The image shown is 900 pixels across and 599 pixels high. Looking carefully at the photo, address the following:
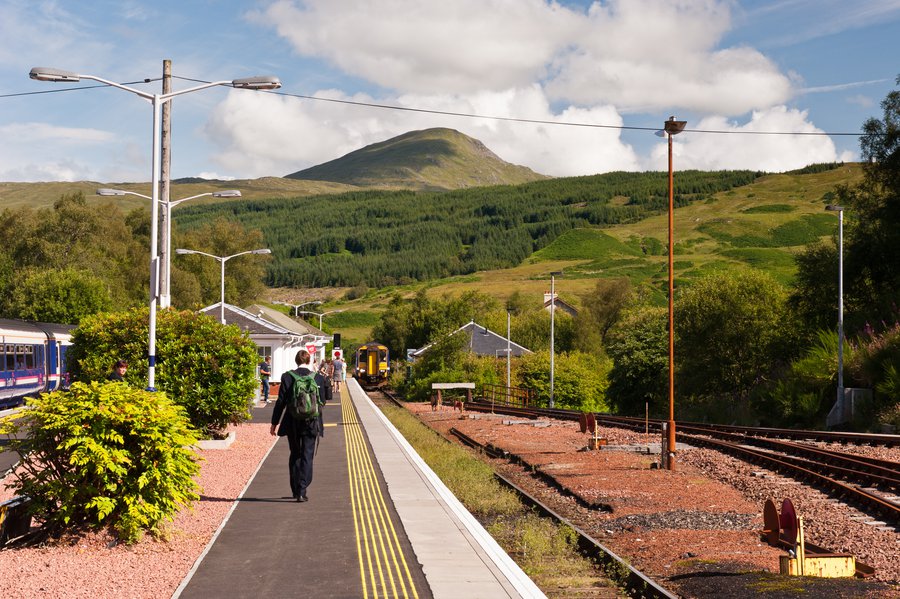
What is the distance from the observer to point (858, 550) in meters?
12.0

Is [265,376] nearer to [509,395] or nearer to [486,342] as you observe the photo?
[509,395]

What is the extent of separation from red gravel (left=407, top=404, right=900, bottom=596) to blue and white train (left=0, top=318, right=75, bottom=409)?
17.5 meters

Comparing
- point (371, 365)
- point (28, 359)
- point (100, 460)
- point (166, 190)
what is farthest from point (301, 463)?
point (371, 365)

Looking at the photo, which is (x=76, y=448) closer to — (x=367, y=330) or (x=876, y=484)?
(x=876, y=484)

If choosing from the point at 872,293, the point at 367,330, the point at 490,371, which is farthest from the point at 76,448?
the point at 367,330

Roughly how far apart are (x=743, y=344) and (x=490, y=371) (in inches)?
710

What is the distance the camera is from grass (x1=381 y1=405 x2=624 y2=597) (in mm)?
10875

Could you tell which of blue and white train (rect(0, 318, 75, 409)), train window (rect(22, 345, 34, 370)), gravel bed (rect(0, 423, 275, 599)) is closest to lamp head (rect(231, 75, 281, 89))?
gravel bed (rect(0, 423, 275, 599))

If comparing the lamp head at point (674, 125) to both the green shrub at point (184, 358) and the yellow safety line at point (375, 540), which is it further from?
the green shrub at point (184, 358)

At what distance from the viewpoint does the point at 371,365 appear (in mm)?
83250

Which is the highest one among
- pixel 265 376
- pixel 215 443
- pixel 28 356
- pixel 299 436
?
pixel 28 356

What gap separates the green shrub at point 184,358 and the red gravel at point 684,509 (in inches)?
244

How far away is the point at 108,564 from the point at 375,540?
2.72m

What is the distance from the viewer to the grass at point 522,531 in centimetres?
1088
